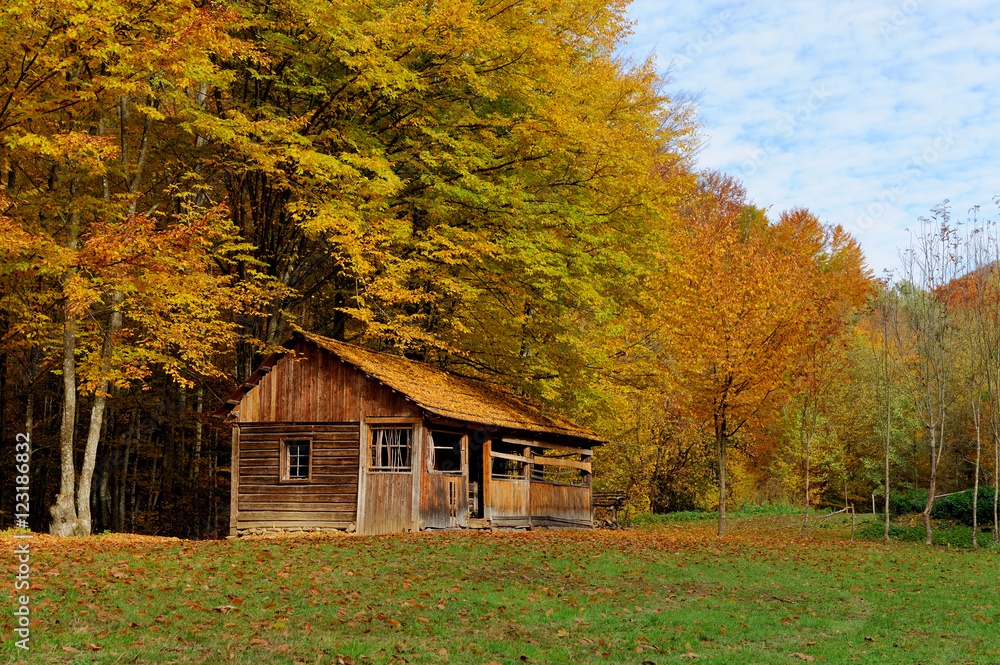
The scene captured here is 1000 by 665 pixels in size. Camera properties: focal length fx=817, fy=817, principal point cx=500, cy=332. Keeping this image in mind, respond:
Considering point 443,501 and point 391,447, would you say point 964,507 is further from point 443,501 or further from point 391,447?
point 391,447

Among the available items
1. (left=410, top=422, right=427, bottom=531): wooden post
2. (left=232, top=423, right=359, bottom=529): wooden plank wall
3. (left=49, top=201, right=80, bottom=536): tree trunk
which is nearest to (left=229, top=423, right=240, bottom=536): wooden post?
(left=232, top=423, right=359, bottom=529): wooden plank wall

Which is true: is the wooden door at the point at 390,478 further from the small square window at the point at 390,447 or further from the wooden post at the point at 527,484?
the wooden post at the point at 527,484

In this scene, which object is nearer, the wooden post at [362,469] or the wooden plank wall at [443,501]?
the wooden plank wall at [443,501]

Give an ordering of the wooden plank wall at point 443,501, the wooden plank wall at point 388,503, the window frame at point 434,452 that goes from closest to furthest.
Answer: the wooden plank wall at point 388,503
the wooden plank wall at point 443,501
the window frame at point 434,452

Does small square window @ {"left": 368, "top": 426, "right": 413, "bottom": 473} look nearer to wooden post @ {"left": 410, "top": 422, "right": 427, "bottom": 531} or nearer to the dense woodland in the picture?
wooden post @ {"left": 410, "top": 422, "right": 427, "bottom": 531}

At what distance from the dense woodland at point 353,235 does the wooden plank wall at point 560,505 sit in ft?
9.71

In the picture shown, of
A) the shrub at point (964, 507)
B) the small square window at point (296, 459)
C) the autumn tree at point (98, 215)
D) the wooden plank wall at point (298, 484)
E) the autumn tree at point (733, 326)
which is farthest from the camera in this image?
the shrub at point (964, 507)

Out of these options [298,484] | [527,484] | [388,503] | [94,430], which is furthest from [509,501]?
[94,430]

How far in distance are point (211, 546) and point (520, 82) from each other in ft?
50.7

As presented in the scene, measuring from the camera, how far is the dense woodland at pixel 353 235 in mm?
18578

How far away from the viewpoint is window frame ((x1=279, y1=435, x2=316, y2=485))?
73.8ft

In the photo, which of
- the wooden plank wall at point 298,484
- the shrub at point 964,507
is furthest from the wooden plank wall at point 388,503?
the shrub at point 964,507

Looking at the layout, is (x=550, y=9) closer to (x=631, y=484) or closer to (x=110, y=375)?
(x=110, y=375)

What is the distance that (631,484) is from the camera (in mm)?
37562
